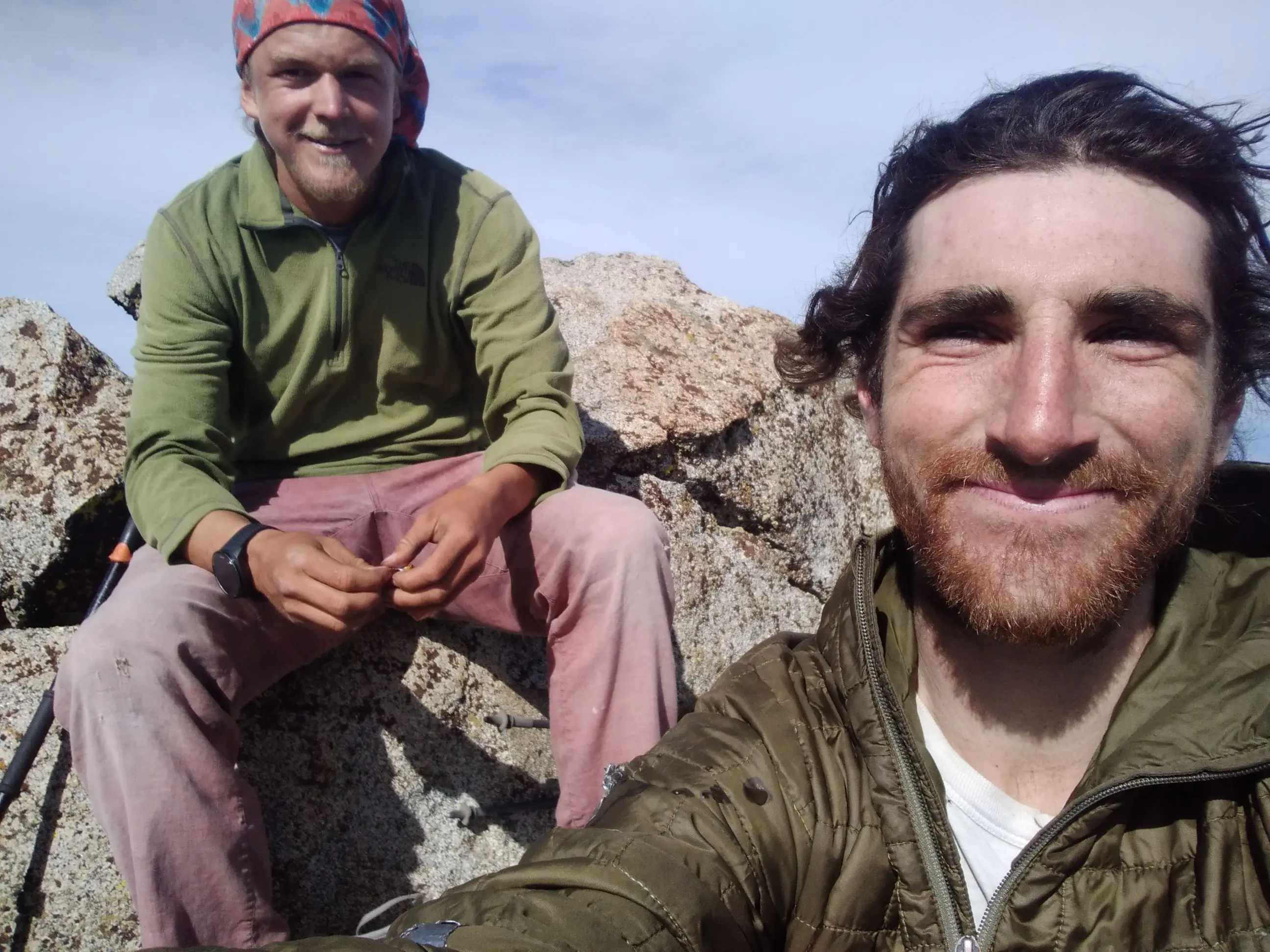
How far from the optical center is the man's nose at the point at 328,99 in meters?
3.55

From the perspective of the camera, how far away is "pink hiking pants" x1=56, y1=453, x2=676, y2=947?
8.93 feet

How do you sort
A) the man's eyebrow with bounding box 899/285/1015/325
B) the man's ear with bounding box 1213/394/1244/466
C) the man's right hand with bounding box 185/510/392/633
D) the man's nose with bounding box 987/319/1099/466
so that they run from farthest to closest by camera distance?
the man's right hand with bounding box 185/510/392/633
the man's ear with bounding box 1213/394/1244/466
the man's eyebrow with bounding box 899/285/1015/325
the man's nose with bounding box 987/319/1099/466

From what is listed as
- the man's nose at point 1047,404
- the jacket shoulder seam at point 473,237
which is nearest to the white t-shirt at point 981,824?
the man's nose at point 1047,404

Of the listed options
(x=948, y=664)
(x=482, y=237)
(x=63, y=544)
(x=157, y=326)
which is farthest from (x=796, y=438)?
(x=63, y=544)

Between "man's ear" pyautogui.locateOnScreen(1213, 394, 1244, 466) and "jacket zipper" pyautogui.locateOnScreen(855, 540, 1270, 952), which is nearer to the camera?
"jacket zipper" pyautogui.locateOnScreen(855, 540, 1270, 952)

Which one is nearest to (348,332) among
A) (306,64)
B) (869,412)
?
(306,64)

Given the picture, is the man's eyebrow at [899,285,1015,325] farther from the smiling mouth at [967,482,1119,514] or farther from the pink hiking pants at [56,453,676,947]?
the pink hiking pants at [56,453,676,947]

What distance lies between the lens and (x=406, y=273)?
12.3 ft

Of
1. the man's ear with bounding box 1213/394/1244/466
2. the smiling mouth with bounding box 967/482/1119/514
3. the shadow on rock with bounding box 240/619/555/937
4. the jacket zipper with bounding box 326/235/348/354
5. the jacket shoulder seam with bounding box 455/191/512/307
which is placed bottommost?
the shadow on rock with bounding box 240/619/555/937

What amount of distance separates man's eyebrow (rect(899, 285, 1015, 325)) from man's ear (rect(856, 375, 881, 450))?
38cm

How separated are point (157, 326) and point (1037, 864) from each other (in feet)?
10.3

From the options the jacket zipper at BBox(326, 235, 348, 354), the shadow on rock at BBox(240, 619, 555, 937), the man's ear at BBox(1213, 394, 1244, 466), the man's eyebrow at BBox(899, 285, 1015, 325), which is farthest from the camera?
the jacket zipper at BBox(326, 235, 348, 354)

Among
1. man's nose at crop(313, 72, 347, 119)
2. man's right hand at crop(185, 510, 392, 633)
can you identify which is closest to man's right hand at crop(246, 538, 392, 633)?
man's right hand at crop(185, 510, 392, 633)

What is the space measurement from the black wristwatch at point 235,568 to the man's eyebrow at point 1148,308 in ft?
7.85
